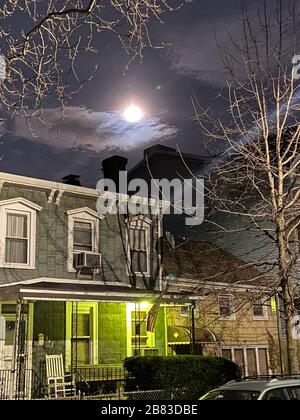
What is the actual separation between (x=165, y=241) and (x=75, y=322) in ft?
18.4

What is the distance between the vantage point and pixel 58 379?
1709 centimetres

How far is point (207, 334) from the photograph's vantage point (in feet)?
70.3

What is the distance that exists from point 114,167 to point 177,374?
10064 millimetres

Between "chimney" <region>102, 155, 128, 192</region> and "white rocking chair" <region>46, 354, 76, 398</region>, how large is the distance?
836 cm

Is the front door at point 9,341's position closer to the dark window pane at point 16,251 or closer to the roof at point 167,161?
the dark window pane at point 16,251

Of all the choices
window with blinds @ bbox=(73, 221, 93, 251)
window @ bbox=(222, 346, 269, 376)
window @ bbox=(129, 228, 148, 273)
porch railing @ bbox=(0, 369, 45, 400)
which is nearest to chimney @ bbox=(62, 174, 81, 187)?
window with blinds @ bbox=(73, 221, 93, 251)

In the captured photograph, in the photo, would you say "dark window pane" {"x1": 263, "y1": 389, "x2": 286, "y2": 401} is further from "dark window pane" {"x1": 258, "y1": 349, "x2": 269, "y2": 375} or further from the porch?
"dark window pane" {"x1": 258, "y1": 349, "x2": 269, "y2": 375}

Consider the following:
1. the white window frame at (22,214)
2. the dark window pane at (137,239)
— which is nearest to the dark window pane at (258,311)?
the dark window pane at (137,239)

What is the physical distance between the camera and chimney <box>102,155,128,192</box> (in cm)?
2412

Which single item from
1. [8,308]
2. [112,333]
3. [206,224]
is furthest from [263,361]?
[8,308]

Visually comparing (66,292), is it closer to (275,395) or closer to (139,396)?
(139,396)

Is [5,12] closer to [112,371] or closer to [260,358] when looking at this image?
[112,371]
